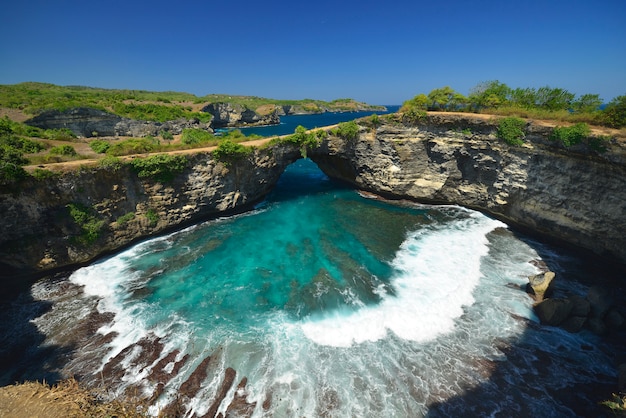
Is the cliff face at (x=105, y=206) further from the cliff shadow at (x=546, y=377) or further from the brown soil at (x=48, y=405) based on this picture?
the cliff shadow at (x=546, y=377)

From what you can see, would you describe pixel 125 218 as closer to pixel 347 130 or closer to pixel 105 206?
pixel 105 206

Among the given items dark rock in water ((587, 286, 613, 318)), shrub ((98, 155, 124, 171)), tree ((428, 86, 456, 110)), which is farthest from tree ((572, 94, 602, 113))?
shrub ((98, 155, 124, 171))

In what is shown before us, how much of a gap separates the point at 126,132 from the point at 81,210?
47162 mm

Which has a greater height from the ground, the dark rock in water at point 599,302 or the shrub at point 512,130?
the shrub at point 512,130

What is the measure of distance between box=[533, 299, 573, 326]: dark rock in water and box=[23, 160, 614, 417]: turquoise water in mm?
685

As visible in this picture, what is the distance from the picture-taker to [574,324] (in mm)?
14844

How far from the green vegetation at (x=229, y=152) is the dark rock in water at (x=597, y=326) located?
95.8ft

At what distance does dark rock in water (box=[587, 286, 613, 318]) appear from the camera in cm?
1519

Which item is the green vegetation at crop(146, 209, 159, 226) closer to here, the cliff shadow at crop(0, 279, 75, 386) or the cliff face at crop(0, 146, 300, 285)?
the cliff face at crop(0, 146, 300, 285)

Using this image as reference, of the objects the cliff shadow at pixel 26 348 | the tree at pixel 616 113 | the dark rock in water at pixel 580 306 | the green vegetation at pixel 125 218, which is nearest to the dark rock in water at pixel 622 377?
the dark rock in water at pixel 580 306

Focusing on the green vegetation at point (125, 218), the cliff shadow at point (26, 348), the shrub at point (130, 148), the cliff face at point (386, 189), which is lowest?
the cliff shadow at point (26, 348)

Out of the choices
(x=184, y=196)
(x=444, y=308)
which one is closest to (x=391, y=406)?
(x=444, y=308)

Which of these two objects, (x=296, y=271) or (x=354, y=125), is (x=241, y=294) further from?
(x=354, y=125)

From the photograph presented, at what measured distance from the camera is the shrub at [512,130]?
2310 centimetres
